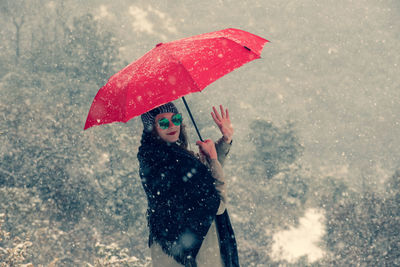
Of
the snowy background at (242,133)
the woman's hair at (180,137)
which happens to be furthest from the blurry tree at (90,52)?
the woman's hair at (180,137)

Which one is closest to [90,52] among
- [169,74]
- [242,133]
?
[242,133]

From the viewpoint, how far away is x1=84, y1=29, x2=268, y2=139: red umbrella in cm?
203

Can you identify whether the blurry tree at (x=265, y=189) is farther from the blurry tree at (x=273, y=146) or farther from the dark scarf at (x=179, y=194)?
the dark scarf at (x=179, y=194)

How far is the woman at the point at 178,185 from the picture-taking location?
7.51 ft

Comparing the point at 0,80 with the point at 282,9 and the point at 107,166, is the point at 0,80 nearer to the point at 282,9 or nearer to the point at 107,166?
the point at 107,166

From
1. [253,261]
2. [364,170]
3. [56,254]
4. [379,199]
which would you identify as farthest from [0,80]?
[364,170]

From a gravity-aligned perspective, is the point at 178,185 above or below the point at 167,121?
below

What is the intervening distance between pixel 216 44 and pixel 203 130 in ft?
30.0

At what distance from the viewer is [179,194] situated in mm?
2322

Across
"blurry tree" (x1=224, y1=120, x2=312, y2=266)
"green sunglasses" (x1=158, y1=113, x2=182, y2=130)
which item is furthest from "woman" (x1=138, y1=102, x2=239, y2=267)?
"blurry tree" (x1=224, y1=120, x2=312, y2=266)

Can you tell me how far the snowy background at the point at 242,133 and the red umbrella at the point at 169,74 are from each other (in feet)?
11.4

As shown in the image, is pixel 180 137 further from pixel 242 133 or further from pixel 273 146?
pixel 242 133

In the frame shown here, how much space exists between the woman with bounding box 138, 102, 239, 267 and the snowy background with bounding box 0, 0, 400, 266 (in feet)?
10.1

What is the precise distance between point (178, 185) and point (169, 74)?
2.53 feet
